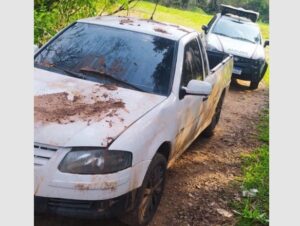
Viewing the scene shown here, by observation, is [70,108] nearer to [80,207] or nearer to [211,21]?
[80,207]

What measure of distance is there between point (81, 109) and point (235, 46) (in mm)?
7399

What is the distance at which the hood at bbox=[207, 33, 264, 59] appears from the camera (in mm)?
9830

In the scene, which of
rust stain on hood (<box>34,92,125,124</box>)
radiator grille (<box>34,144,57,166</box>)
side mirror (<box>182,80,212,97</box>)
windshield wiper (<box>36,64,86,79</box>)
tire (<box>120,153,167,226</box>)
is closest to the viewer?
radiator grille (<box>34,144,57,166</box>)

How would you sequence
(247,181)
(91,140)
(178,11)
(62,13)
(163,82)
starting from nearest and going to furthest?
(91,140) → (163,82) → (247,181) → (62,13) → (178,11)

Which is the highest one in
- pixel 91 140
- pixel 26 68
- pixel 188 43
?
pixel 26 68

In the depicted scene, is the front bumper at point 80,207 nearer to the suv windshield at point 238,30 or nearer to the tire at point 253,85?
the tire at point 253,85

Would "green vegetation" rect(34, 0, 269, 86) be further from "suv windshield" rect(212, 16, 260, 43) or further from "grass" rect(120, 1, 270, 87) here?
"suv windshield" rect(212, 16, 260, 43)

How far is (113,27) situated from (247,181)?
220 centimetres

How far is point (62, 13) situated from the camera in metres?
7.39

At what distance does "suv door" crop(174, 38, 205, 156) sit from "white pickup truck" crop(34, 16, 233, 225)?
1 cm

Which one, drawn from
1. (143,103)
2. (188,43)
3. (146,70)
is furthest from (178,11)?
(143,103)

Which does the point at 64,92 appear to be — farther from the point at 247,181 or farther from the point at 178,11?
A: the point at 178,11

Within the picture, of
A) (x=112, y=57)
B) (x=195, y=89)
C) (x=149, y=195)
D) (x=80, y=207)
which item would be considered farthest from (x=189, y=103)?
(x=80, y=207)

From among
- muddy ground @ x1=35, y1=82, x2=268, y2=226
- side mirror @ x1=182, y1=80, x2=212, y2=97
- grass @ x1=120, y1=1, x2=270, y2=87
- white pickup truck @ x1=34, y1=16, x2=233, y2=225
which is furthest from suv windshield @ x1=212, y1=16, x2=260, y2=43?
side mirror @ x1=182, y1=80, x2=212, y2=97
